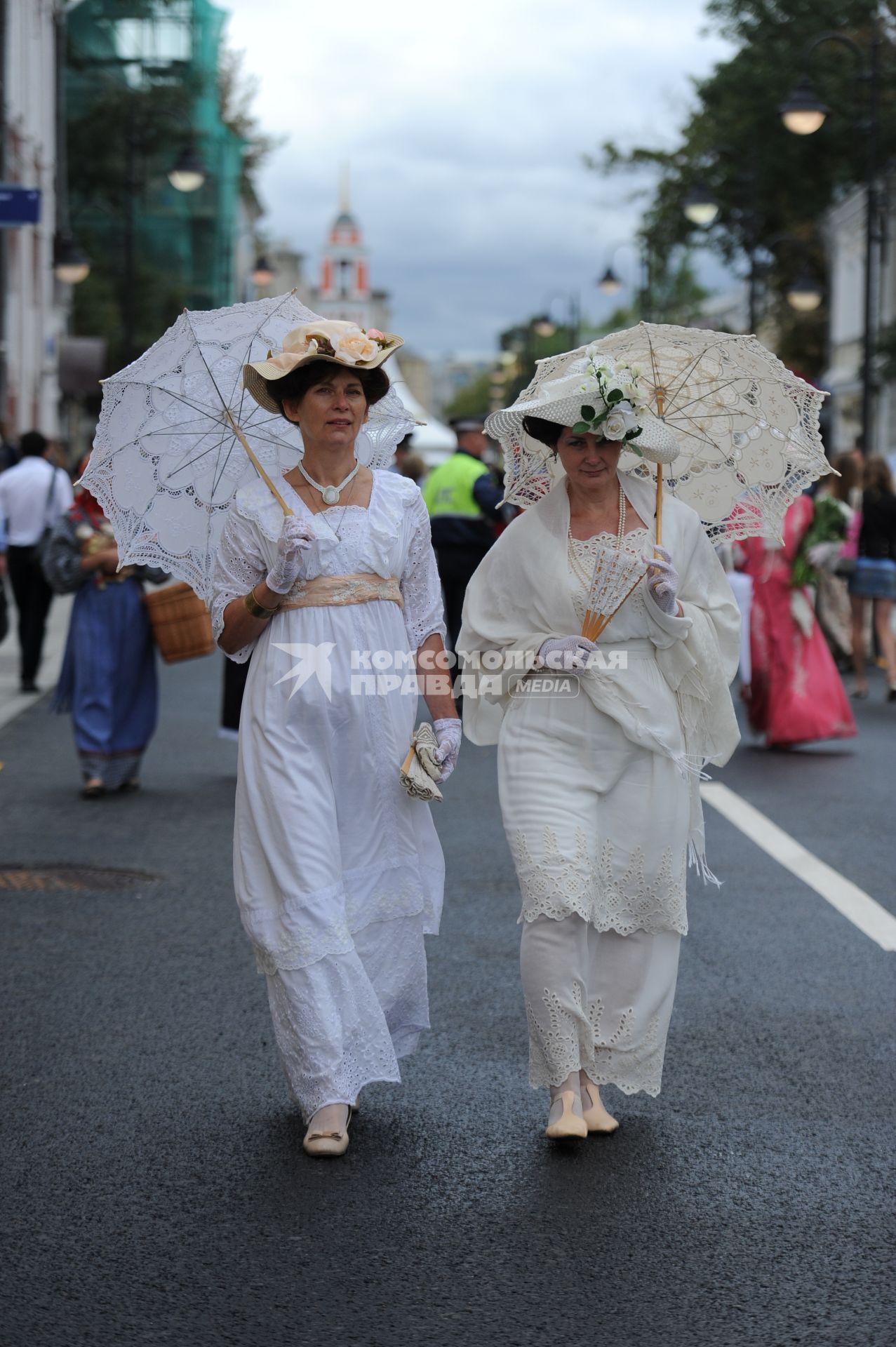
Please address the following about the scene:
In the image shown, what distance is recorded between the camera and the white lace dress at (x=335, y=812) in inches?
192

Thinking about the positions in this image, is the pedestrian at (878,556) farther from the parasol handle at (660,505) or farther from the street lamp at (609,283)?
the street lamp at (609,283)

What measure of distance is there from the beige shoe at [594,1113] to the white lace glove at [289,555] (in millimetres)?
1473

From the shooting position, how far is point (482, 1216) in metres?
4.40

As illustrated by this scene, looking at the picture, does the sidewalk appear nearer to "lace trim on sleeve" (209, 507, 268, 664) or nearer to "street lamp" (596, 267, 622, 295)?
"lace trim on sleeve" (209, 507, 268, 664)

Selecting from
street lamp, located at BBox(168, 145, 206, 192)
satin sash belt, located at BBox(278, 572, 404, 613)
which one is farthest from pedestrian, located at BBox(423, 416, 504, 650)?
street lamp, located at BBox(168, 145, 206, 192)

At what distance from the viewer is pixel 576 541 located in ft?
16.9

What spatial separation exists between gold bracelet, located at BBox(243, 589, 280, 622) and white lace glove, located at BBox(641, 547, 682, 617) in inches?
37.2

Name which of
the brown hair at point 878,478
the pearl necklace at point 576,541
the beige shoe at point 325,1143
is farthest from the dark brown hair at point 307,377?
the brown hair at point 878,478

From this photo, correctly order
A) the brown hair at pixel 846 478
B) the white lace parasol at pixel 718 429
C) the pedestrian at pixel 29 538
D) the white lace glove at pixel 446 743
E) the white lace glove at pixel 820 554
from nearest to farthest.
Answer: the white lace glove at pixel 446 743 → the white lace parasol at pixel 718 429 → the white lace glove at pixel 820 554 → the brown hair at pixel 846 478 → the pedestrian at pixel 29 538

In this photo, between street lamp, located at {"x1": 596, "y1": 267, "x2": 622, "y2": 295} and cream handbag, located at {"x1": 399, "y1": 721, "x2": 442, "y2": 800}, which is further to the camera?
street lamp, located at {"x1": 596, "y1": 267, "x2": 622, "y2": 295}

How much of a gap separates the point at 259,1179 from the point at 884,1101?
1.73 m

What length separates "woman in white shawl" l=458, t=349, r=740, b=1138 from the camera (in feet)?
16.3

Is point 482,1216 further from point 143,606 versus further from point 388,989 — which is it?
point 143,606

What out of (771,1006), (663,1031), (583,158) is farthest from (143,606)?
(583,158)
